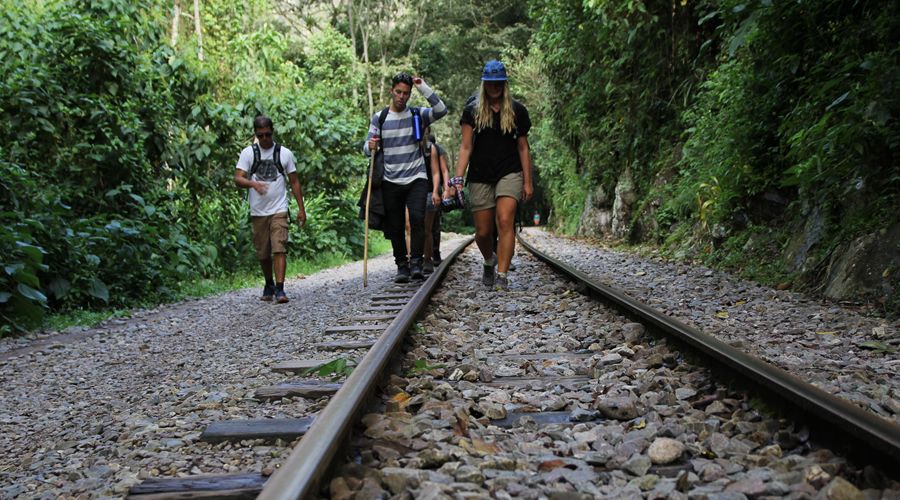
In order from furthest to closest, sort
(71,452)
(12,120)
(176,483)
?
(12,120)
(71,452)
(176,483)

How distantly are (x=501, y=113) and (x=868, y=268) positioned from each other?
3.03 meters

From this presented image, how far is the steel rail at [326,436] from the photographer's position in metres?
1.61

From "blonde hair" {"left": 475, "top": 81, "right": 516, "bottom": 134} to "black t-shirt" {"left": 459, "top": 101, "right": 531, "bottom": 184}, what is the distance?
53mm

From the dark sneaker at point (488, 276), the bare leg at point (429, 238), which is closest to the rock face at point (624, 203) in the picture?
the bare leg at point (429, 238)

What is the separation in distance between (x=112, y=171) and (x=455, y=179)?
408cm

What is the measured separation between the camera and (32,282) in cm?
554

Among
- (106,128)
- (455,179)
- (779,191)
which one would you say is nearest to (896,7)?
(779,191)

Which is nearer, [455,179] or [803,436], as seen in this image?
[803,436]

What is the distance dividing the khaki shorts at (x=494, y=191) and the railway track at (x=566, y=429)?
2373 millimetres

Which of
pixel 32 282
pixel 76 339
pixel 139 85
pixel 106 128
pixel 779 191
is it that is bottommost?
pixel 76 339

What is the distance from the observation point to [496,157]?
609 centimetres

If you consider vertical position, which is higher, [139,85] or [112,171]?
[139,85]

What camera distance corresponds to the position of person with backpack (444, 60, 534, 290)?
234 inches

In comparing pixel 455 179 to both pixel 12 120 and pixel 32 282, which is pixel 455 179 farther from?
A: pixel 12 120
